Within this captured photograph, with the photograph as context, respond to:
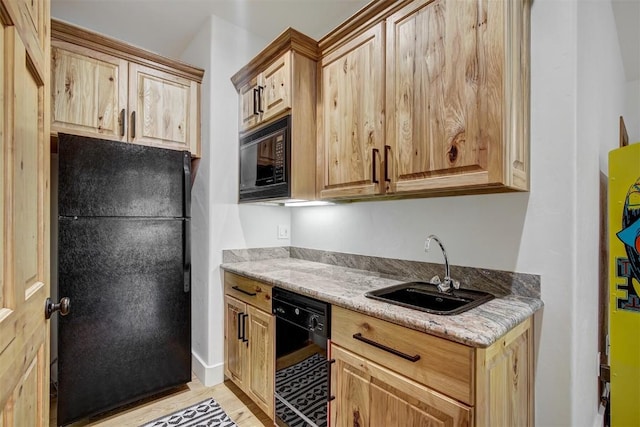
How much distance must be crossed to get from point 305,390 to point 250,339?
0.58m

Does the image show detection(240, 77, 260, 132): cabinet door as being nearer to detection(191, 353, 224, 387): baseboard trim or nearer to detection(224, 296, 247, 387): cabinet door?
detection(224, 296, 247, 387): cabinet door

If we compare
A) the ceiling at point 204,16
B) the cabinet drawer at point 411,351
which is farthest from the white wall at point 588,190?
the ceiling at point 204,16

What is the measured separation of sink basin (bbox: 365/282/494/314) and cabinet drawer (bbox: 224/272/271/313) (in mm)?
699

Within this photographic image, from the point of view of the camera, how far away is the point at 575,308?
1.27 m

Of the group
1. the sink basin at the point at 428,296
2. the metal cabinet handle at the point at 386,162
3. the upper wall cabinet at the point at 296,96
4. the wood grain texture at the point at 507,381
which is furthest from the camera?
the upper wall cabinet at the point at 296,96

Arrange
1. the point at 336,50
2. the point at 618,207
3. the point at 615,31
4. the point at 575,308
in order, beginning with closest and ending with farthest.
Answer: the point at 575,308, the point at 618,207, the point at 336,50, the point at 615,31

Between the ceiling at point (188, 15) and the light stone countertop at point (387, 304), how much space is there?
188 cm

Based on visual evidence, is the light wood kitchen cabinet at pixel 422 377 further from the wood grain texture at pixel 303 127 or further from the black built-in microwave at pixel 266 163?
the black built-in microwave at pixel 266 163

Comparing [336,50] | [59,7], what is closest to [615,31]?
[336,50]

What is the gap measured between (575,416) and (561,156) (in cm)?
109

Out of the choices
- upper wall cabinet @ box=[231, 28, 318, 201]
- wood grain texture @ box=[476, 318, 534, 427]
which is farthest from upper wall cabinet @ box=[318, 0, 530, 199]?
wood grain texture @ box=[476, 318, 534, 427]

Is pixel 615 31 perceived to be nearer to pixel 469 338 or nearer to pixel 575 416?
pixel 575 416

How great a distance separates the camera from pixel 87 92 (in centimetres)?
204

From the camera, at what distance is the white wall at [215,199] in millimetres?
2344
